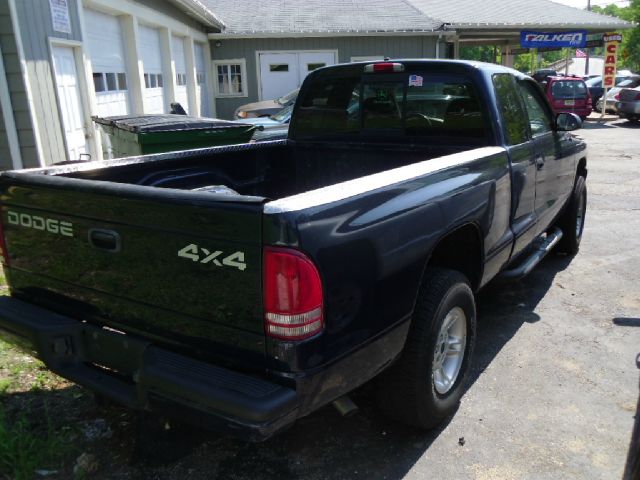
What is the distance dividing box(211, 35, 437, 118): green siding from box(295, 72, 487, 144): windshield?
16375mm

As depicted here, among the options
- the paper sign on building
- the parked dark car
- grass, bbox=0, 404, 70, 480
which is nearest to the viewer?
grass, bbox=0, 404, 70, 480

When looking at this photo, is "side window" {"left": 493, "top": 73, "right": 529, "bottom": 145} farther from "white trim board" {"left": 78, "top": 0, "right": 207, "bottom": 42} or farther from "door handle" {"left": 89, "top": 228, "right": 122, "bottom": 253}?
"white trim board" {"left": 78, "top": 0, "right": 207, "bottom": 42}

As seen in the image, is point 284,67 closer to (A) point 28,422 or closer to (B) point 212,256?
(A) point 28,422

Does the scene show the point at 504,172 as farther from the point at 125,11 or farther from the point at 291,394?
the point at 125,11

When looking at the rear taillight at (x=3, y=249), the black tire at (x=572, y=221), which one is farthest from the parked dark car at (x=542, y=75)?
the rear taillight at (x=3, y=249)

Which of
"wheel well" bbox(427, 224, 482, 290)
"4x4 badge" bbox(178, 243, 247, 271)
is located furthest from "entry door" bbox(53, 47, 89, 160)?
"4x4 badge" bbox(178, 243, 247, 271)

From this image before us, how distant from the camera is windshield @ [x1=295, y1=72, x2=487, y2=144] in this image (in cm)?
384

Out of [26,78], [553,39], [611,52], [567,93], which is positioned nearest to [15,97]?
[26,78]

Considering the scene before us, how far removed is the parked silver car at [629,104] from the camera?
19.9m

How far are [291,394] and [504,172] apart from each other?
2.20m

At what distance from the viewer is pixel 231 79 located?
20.3 metres

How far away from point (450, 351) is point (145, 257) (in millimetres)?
1781

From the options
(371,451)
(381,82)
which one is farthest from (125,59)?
(371,451)

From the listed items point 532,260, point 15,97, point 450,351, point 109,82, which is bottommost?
point 450,351
